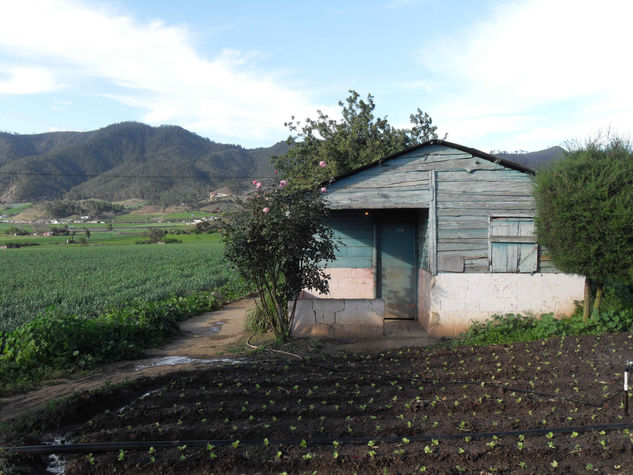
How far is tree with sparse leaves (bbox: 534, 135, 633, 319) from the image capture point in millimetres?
7043

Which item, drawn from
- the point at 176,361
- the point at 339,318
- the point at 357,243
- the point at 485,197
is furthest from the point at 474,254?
the point at 176,361

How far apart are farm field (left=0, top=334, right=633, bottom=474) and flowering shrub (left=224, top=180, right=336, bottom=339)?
177cm

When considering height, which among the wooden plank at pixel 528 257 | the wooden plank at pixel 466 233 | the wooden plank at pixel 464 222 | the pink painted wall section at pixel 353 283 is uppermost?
the wooden plank at pixel 464 222

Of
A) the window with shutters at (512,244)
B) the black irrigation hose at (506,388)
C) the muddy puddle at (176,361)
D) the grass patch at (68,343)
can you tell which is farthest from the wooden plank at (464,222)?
the grass patch at (68,343)

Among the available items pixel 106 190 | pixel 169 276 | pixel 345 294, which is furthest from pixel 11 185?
pixel 345 294

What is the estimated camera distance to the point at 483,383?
544 cm

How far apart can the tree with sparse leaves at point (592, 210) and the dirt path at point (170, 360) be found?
20.2ft

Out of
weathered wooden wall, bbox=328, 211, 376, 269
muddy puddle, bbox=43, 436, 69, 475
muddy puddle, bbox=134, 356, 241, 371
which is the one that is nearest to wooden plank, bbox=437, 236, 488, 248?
weathered wooden wall, bbox=328, 211, 376, 269

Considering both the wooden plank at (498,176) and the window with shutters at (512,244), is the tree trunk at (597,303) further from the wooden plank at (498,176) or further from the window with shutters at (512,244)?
the wooden plank at (498,176)

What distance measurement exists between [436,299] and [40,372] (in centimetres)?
696

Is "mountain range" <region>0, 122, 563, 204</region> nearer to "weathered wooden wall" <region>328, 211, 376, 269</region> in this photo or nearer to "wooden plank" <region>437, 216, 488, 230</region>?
"weathered wooden wall" <region>328, 211, 376, 269</region>

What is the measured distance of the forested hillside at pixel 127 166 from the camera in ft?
351

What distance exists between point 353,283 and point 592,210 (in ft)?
17.0

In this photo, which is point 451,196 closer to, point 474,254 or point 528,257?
point 474,254
